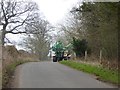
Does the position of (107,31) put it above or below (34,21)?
below

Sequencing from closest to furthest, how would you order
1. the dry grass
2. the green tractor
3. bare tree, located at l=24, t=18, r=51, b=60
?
the dry grass, the green tractor, bare tree, located at l=24, t=18, r=51, b=60

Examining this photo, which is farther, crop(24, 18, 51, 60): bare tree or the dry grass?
crop(24, 18, 51, 60): bare tree

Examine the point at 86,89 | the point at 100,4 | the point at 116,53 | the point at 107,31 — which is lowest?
the point at 86,89

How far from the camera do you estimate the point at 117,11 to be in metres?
19.9

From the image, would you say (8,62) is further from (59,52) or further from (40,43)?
(40,43)

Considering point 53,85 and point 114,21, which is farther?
point 114,21

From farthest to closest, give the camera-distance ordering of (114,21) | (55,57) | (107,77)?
(55,57) < (114,21) < (107,77)

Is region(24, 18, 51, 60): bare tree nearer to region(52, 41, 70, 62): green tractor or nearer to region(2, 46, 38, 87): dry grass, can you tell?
region(52, 41, 70, 62): green tractor

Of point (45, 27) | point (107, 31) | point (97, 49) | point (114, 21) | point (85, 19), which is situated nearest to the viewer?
point (114, 21)

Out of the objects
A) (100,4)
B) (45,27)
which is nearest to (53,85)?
(100,4)

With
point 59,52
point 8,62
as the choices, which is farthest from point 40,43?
point 8,62

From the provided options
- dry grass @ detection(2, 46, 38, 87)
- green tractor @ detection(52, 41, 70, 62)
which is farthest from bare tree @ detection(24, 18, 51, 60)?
dry grass @ detection(2, 46, 38, 87)

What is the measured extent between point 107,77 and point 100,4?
6331 millimetres

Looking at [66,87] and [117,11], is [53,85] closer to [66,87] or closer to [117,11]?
[66,87]
